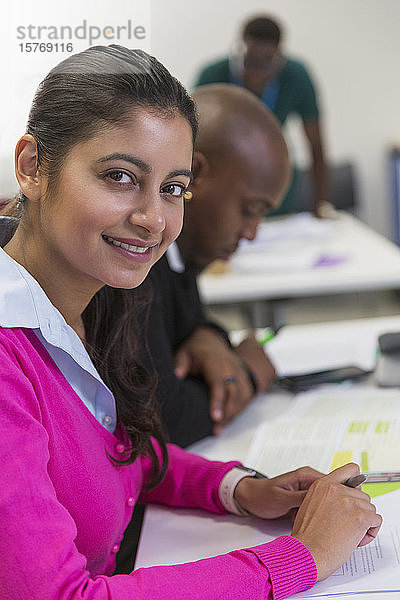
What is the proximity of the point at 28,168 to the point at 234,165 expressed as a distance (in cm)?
69

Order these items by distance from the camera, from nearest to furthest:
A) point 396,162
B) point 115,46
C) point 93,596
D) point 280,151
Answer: point 93,596, point 115,46, point 280,151, point 396,162

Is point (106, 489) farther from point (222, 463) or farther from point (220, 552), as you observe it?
point (222, 463)

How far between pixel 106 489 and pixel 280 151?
0.84 m

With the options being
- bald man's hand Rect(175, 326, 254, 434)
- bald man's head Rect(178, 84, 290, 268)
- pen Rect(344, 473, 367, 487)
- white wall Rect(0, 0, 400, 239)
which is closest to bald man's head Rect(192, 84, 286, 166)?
bald man's head Rect(178, 84, 290, 268)

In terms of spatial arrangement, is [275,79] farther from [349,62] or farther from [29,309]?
[29,309]

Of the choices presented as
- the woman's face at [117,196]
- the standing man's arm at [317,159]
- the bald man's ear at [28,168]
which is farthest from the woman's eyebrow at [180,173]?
the standing man's arm at [317,159]

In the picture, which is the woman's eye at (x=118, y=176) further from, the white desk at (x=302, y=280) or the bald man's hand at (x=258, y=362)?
the white desk at (x=302, y=280)

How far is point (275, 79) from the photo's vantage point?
3.25 meters

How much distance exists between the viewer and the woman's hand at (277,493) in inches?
43.7

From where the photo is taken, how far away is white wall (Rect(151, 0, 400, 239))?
426cm

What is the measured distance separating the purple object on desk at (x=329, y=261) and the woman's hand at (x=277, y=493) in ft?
4.76

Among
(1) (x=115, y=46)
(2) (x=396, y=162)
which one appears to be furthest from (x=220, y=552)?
(2) (x=396, y=162)

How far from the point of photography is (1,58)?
3.08ft

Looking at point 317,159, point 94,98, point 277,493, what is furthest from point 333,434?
point 317,159
